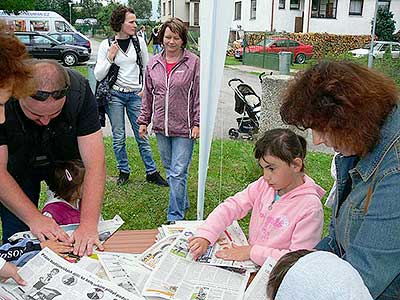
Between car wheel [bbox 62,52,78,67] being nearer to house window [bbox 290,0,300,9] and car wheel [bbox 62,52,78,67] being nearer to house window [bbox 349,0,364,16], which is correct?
house window [bbox 290,0,300,9]

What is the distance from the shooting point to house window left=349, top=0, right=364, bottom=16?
25.0m

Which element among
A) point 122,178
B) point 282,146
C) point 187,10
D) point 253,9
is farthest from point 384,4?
point 282,146

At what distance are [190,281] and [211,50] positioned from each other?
1.22m

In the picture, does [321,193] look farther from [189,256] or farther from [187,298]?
[187,298]

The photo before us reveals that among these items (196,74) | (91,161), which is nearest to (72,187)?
(91,161)

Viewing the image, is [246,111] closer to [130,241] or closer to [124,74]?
[124,74]

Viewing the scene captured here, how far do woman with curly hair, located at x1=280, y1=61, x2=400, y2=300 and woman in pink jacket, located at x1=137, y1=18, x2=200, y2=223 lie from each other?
1963 mm

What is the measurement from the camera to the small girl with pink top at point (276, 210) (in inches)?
66.5

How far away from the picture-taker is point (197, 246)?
1.71 metres

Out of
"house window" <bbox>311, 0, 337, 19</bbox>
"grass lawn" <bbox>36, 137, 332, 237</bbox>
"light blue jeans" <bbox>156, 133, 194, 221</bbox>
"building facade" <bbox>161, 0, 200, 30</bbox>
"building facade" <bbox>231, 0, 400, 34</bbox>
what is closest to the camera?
"light blue jeans" <bbox>156, 133, 194, 221</bbox>

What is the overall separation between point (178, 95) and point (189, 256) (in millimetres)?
1774

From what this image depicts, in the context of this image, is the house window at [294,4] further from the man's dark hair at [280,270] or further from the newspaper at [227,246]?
the man's dark hair at [280,270]

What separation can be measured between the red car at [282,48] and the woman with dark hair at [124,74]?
13.8 m

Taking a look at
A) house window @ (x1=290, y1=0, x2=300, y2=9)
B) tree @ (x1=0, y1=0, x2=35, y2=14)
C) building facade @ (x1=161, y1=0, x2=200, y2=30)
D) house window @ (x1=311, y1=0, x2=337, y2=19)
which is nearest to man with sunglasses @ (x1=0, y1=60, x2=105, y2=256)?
tree @ (x1=0, y1=0, x2=35, y2=14)
